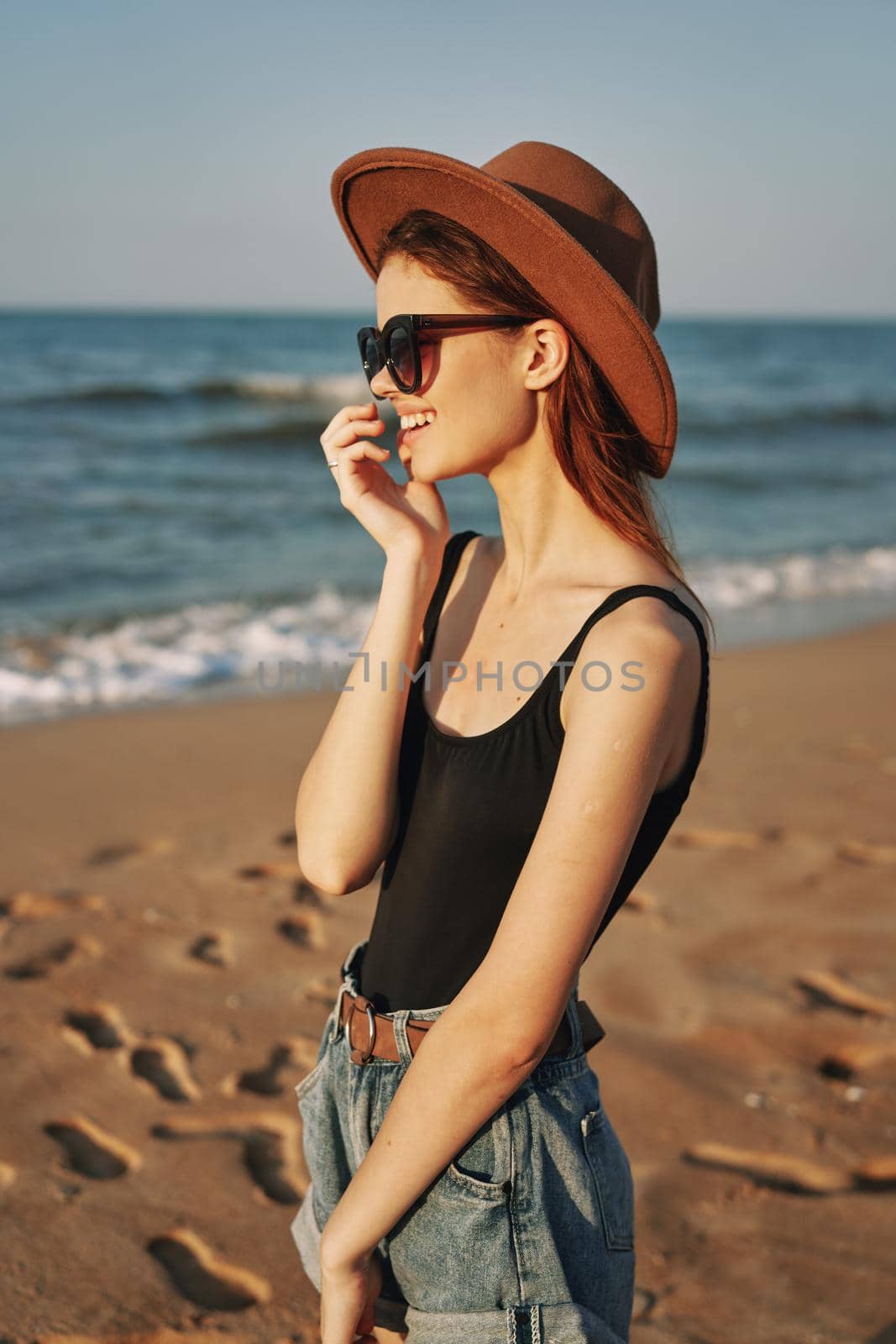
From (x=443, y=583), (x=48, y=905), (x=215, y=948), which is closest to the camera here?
(x=443, y=583)

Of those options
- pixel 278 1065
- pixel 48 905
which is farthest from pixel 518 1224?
pixel 48 905

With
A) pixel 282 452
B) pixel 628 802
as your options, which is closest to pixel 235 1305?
pixel 628 802

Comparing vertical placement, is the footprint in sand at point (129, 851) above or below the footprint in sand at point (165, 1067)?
below

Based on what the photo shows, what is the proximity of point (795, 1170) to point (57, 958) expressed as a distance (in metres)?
2.50

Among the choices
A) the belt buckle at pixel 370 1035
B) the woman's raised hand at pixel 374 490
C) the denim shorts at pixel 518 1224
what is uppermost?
the woman's raised hand at pixel 374 490

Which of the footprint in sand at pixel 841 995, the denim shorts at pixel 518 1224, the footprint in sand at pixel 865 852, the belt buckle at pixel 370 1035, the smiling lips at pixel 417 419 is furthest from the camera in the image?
the footprint in sand at pixel 865 852

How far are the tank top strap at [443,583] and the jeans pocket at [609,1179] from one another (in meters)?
0.73

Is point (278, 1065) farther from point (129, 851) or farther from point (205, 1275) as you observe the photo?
point (129, 851)

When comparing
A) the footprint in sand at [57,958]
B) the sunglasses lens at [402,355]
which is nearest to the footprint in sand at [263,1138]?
the footprint in sand at [57,958]

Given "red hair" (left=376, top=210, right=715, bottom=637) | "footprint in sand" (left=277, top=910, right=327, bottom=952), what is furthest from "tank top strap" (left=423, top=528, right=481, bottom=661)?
"footprint in sand" (left=277, top=910, right=327, bottom=952)

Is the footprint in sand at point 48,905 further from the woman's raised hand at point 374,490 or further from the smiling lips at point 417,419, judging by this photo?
the smiling lips at point 417,419

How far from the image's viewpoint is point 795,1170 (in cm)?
309

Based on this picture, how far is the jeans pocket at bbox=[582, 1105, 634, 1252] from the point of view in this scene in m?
1.57

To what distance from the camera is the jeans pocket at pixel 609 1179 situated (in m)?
1.57
